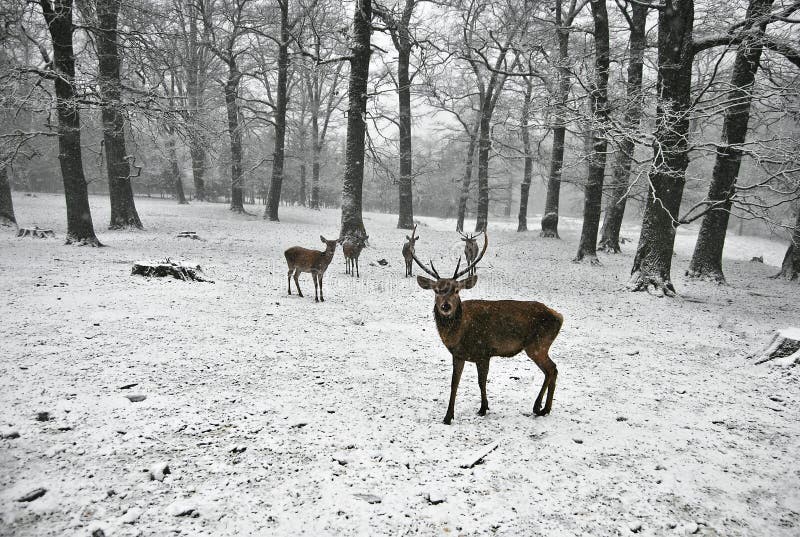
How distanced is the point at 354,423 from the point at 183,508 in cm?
153

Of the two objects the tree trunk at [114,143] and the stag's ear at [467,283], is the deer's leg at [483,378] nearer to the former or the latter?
the stag's ear at [467,283]

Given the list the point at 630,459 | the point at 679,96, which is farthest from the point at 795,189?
the point at 630,459

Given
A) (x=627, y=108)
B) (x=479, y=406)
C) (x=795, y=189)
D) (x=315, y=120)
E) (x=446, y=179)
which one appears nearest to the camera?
(x=479, y=406)

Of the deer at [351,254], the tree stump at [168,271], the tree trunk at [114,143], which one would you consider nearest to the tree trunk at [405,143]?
the deer at [351,254]

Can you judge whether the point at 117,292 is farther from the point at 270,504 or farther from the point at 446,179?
the point at 446,179

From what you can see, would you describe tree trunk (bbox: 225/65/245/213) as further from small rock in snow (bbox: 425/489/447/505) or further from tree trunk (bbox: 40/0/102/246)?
small rock in snow (bbox: 425/489/447/505)

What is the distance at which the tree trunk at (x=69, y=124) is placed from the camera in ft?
31.5

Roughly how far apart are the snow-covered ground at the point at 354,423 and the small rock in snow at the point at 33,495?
3 centimetres

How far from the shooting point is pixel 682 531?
244 centimetres

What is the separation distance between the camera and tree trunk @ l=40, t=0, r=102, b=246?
31.5 ft

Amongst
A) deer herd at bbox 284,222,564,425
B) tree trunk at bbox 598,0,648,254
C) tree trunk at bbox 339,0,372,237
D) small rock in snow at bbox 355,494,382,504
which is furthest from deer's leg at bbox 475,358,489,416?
tree trunk at bbox 339,0,372,237

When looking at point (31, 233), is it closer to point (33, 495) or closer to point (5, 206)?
point (5, 206)

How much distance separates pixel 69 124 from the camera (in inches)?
417

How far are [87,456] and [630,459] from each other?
423 cm
